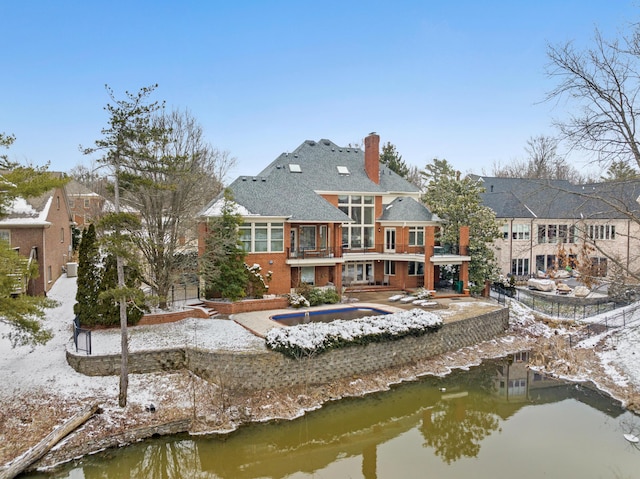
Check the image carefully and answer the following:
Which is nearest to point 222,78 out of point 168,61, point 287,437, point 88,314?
point 168,61

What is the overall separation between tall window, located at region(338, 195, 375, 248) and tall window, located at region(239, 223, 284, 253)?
5.54 m

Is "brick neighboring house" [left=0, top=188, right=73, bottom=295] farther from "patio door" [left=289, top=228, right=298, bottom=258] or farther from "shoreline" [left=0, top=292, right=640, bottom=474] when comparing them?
"patio door" [left=289, top=228, right=298, bottom=258]

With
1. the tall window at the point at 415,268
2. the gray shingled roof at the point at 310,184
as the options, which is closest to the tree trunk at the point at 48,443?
the gray shingled roof at the point at 310,184

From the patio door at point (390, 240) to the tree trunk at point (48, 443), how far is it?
19268 millimetres

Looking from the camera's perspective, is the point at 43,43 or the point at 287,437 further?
the point at 43,43

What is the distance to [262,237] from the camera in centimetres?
2292

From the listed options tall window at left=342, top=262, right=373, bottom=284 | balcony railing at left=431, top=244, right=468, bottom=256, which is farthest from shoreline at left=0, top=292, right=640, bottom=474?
tall window at left=342, top=262, right=373, bottom=284

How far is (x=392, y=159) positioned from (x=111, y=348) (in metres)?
36.1

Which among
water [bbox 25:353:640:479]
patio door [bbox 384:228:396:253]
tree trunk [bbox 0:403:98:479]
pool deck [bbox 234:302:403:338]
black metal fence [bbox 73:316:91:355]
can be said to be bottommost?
water [bbox 25:353:640:479]

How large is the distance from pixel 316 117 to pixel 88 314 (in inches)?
697

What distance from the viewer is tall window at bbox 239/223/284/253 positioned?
891 inches

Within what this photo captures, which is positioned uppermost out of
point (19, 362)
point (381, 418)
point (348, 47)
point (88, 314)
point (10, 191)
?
point (348, 47)

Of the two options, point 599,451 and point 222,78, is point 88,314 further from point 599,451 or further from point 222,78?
point 599,451

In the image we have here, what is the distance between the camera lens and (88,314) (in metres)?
16.4
